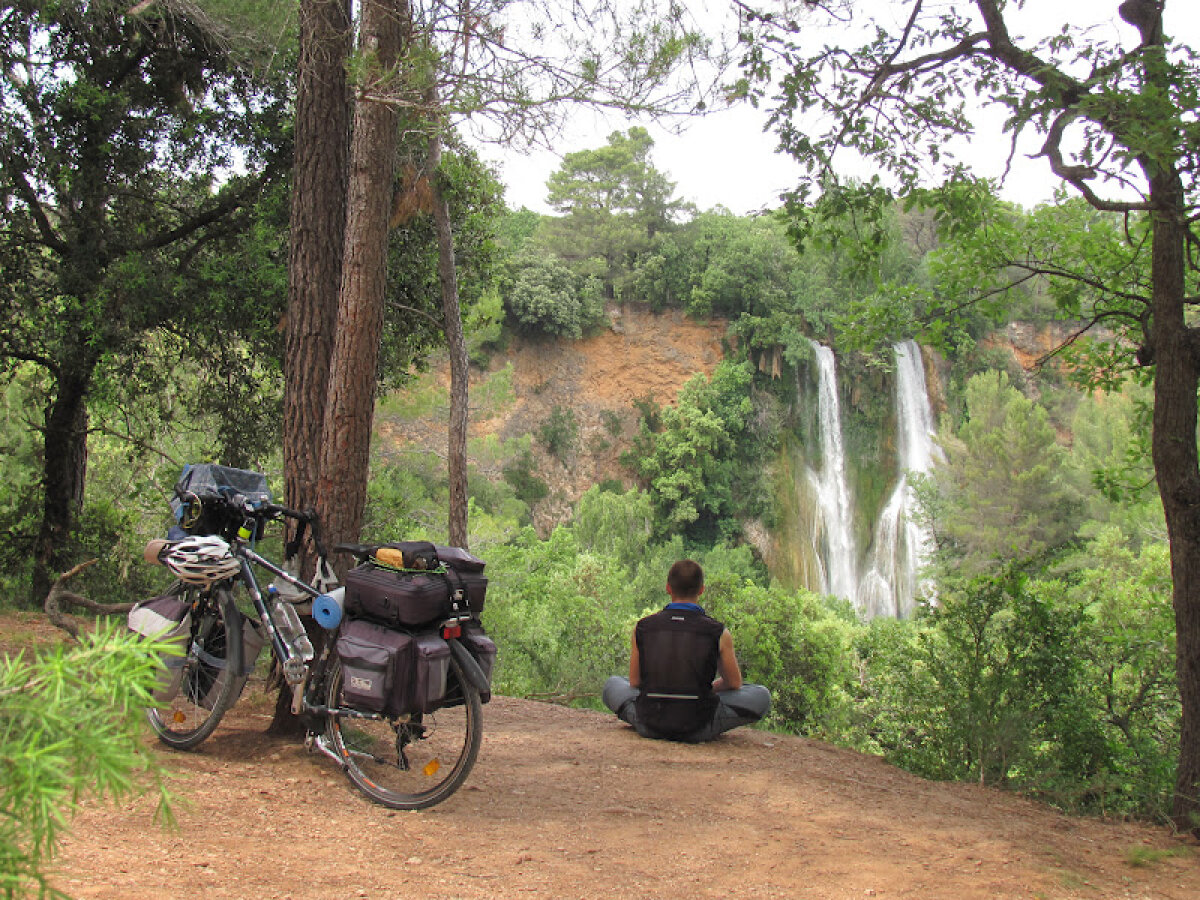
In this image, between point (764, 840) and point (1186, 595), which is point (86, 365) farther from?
point (1186, 595)

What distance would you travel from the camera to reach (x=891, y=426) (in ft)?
110

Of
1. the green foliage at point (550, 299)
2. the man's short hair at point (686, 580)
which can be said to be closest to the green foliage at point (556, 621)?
the man's short hair at point (686, 580)

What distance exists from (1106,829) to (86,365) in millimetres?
8151

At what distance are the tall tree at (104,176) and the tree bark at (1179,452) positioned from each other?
22.6 ft

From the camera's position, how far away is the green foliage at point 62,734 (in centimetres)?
111

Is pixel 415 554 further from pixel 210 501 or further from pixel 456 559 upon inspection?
pixel 210 501

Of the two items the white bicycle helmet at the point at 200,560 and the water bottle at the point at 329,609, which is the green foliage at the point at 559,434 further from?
the water bottle at the point at 329,609

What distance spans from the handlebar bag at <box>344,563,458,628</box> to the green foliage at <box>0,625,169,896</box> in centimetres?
186

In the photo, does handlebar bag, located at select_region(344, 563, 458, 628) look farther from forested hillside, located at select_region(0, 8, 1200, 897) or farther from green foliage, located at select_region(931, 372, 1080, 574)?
green foliage, located at select_region(931, 372, 1080, 574)

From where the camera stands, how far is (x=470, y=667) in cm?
321

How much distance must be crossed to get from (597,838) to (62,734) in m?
2.34

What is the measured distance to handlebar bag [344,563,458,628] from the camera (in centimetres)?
317

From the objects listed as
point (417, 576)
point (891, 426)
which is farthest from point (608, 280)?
point (417, 576)

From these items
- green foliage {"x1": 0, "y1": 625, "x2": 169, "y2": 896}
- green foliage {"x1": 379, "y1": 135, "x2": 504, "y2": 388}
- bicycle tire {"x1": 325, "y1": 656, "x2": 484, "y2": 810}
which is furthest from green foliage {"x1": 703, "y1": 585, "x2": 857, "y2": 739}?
green foliage {"x1": 0, "y1": 625, "x2": 169, "y2": 896}
